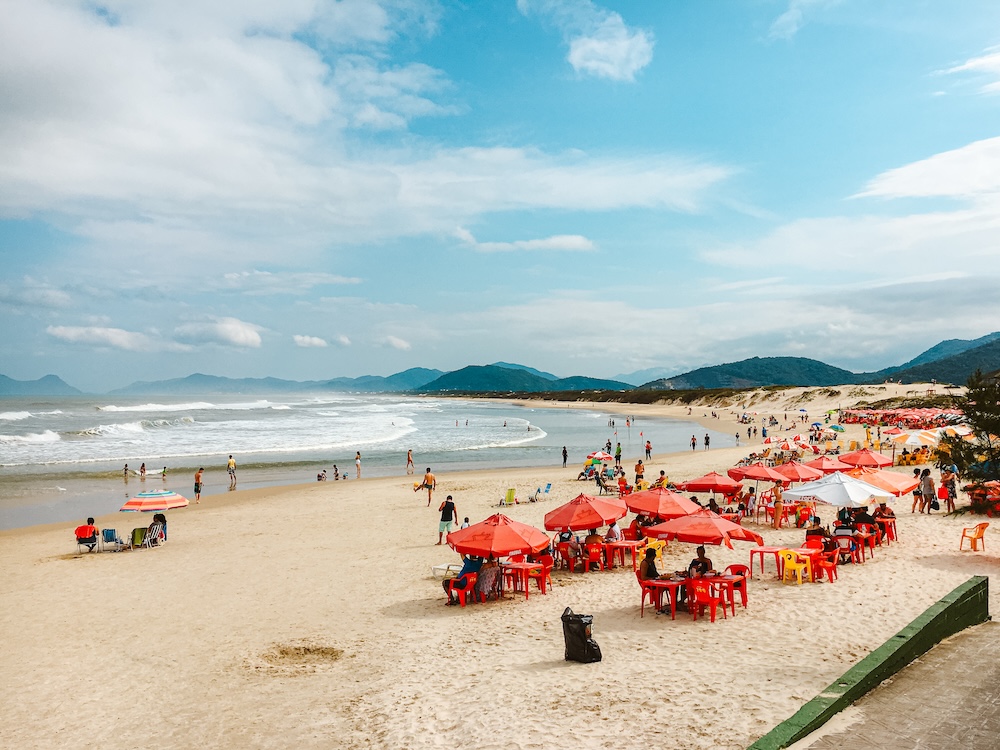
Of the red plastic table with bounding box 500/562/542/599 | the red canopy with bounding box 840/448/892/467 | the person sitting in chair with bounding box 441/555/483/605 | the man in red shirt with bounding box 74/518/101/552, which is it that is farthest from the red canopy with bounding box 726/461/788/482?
the man in red shirt with bounding box 74/518/101/552

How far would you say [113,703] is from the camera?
8211mm

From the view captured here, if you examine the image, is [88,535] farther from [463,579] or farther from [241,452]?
[241,452]

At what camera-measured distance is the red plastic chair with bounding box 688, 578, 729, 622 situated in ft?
32.5

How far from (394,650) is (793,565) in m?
7.18

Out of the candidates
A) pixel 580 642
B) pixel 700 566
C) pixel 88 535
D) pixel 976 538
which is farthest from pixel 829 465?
pixel 88 535

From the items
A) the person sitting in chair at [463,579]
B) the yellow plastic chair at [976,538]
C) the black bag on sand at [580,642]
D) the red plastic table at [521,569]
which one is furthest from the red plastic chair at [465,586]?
the yellow plastic chair at [976,538]

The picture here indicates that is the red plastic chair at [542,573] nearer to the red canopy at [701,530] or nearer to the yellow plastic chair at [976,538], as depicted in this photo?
the red canopy at [701,530]

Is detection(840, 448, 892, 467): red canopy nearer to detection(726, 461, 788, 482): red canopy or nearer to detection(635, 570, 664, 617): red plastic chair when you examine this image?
detection(726, 461, 788, 482): red canopy

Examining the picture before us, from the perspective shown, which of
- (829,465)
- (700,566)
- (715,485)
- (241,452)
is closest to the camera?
(700,566)

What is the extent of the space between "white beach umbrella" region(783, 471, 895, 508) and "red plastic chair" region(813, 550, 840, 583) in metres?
1.72

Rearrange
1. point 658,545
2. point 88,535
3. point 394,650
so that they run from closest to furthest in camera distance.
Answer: point 394,650
point 658,545
point 88,535

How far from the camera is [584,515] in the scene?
527 inches

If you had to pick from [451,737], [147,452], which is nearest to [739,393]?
[147,452]

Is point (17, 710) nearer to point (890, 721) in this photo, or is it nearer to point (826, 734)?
point (826, 734)
